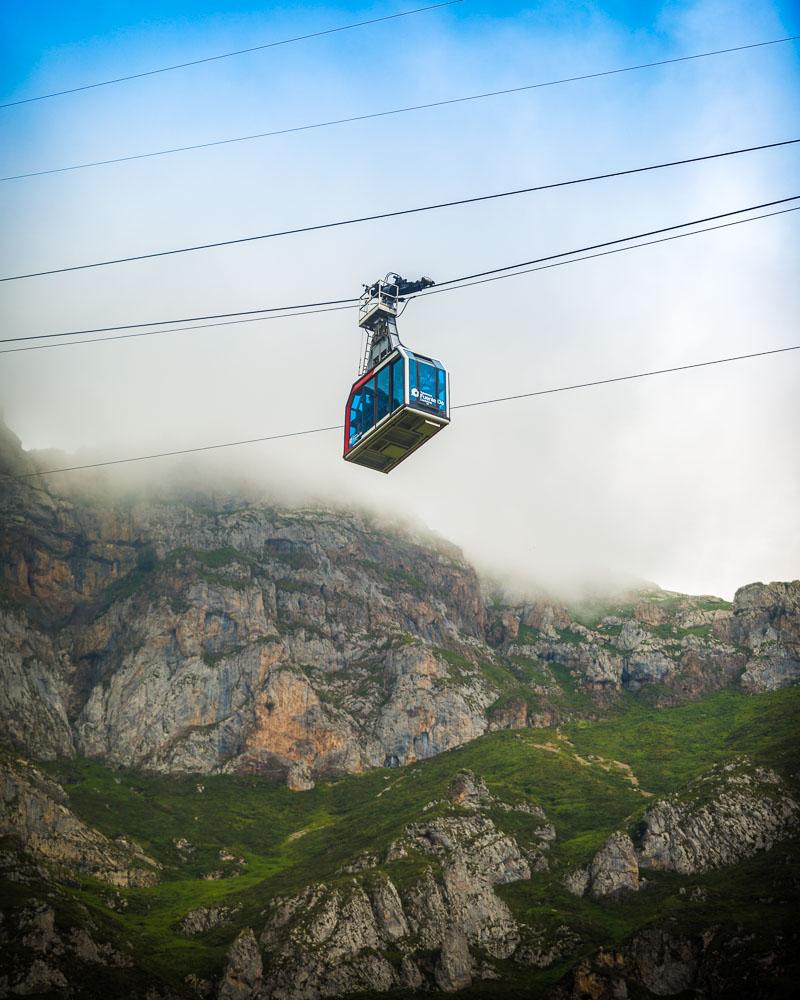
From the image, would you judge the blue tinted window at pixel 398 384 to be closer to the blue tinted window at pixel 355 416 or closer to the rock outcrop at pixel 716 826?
the blue tinted window at pixel 355 416

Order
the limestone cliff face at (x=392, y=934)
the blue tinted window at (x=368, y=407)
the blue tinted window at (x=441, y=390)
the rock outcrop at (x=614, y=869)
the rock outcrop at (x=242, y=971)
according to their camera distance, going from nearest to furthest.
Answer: the blue tinted window at (x=441, y=390), the blue tinted window at (x=368, y=407), the rock outcrop at (x=242, y=971), the limestone cliff face at (x=392, y=934), the rock outcrop at (x=614, y=869)

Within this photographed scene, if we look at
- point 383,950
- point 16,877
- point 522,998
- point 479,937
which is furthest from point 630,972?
point 16,877

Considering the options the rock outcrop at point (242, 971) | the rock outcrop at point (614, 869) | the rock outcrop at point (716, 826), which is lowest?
the rock outcrop at point (242, 971)

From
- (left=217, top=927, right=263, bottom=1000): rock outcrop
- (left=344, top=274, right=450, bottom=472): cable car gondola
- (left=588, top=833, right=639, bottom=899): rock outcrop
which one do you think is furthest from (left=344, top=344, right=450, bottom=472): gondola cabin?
(left=588, top=833, right=639, bottom=899): rock outcrop

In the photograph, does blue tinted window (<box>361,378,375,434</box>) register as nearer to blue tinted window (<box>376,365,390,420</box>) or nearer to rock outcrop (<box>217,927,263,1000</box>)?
blue tinted window (<box>376,365,390,420</box>)

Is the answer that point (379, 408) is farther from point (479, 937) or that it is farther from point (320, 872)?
point (320, 872)

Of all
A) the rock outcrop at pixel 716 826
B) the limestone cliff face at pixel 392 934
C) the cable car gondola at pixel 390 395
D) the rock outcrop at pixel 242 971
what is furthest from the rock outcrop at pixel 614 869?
the cable car gondola at pixel 390 395

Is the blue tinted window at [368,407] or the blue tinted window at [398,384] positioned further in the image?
the blue tinted window at [368,407]

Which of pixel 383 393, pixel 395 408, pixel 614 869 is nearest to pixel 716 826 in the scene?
pixel 614 869
